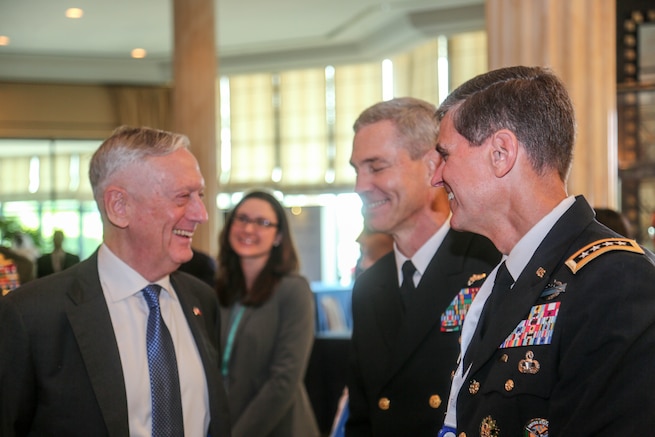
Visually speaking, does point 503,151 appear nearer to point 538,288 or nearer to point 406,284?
point 538,288

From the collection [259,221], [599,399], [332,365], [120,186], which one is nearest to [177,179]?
[120,186]

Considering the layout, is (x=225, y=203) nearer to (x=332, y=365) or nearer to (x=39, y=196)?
(x=39, y=196)

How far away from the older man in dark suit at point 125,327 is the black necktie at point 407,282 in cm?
59

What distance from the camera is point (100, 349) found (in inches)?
88.5

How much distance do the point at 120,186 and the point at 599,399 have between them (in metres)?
1.53

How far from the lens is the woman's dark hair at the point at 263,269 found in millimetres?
4059

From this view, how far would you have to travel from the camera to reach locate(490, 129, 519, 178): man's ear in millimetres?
1613

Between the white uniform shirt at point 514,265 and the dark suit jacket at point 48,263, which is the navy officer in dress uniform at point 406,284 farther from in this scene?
the dark suit jacket at point 48,263

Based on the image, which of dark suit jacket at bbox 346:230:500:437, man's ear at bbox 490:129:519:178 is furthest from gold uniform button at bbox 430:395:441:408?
man's ear at bbox 490:129:519:178

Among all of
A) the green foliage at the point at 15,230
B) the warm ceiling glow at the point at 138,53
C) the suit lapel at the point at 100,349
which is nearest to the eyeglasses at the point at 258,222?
the suit lapel at the point at 100,349

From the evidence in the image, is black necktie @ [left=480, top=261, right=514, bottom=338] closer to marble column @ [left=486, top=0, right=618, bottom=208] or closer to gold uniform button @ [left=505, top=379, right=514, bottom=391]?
gold uniform button @ [left=505, top=379, right=514, bottom=391]

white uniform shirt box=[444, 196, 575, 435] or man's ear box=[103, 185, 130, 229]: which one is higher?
man's ear box=[103, 185, 130, 229]

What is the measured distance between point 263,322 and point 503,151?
8.00ft

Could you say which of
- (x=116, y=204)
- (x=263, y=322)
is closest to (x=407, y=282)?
(x=116, y=204)
